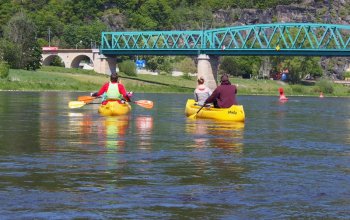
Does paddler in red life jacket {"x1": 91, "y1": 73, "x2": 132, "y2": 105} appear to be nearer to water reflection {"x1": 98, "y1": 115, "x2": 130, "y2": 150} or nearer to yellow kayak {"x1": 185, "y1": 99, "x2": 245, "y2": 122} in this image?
water reflection {"x1": 98, "y1": 115, "x2": 130, "y2": 150}

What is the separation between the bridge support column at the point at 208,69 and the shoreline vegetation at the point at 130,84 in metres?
3.40

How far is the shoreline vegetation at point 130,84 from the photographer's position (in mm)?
147125

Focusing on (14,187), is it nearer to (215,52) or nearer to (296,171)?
(296,171)

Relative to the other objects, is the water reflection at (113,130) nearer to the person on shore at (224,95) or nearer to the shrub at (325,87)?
the person on shore at (224,95)

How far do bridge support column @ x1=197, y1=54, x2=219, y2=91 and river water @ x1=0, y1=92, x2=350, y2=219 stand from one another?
486ft

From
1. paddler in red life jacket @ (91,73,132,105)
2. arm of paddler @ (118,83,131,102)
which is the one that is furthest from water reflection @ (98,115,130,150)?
arm of paddler @ (118,83,131,102)

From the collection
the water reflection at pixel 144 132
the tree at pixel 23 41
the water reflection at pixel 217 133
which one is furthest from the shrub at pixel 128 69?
the water reflection at pixel 217 133

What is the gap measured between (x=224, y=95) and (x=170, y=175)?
21.4 metres

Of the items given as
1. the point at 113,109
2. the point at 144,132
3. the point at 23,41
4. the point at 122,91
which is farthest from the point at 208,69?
the point at 144,132

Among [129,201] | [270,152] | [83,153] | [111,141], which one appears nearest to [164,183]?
[129,201]

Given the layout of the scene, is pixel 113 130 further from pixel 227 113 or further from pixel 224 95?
pixel 227 113

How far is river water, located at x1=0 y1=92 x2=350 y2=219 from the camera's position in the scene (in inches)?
632

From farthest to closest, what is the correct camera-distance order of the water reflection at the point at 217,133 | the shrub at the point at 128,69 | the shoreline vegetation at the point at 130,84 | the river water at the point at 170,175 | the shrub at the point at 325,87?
the shrub at the point at 128,69, the shrub at the point at 325,87, the shoreline vegetation at the point at 130,84, the water reflection at the point at 217,133, the river water at the point at 170,175

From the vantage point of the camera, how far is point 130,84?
171 m
